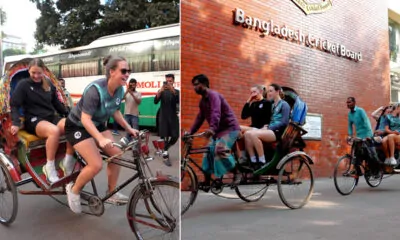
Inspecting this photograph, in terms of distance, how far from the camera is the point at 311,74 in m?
1.99

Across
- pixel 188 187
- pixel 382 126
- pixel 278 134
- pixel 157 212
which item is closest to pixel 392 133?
pixel 382 126

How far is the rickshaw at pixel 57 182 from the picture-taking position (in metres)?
0.85

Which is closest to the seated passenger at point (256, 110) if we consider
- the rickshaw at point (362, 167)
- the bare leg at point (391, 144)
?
the rickshaw at point (362, 167)

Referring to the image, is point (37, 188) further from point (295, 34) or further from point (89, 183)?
point (295, 34)

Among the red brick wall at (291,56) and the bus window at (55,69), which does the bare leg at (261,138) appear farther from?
the bus window at (55,69)

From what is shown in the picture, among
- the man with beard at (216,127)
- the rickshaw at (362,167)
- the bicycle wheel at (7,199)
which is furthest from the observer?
the rickshaw at (362,167)

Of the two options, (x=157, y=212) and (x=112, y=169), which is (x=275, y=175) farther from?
(x=112, y=169)

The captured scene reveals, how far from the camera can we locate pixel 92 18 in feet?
2.75

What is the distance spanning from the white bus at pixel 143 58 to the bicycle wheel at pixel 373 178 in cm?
246

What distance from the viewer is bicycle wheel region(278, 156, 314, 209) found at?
265 centimetres

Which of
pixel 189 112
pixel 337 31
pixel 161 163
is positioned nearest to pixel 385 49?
pixel 337 31

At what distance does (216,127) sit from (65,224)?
4.37 feet

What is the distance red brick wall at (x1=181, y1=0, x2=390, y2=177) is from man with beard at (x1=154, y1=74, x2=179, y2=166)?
96 centimetres

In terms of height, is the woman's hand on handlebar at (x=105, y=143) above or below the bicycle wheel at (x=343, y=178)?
above
